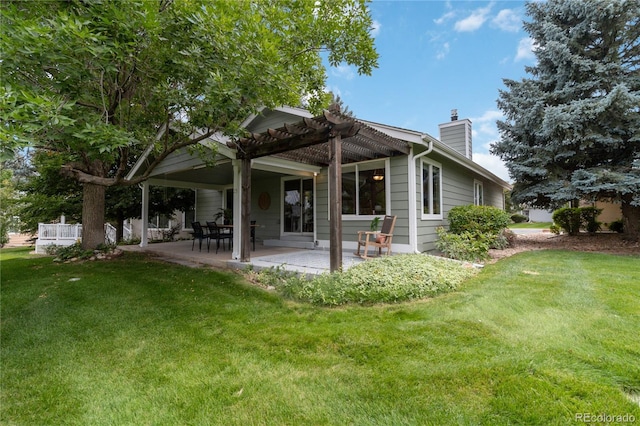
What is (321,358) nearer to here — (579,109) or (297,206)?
(297,206)

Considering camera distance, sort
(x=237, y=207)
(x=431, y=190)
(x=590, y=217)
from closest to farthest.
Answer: (x=237, y=207), (x=431, y=190), (x=590, y=217)

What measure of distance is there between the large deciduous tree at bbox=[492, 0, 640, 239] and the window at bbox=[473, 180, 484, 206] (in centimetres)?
180

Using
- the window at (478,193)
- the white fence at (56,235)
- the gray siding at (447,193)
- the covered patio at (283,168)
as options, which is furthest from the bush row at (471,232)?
the white fence at (56,235)

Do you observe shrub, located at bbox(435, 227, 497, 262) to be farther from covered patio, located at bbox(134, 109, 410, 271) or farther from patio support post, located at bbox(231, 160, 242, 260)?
patio support post, located at bbox(231, 160, 242, 260)

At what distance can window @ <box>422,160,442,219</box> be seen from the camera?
291 inches

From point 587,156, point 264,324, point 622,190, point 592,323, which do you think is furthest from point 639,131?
point 264,324

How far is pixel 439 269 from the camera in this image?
498 centimetres

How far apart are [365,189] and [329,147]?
299 centimetres

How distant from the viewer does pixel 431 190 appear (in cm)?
775

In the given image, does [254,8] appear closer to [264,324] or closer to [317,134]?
[317,134]

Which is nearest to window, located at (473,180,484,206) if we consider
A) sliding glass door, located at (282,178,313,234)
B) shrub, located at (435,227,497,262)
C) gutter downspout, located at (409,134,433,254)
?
shrub, located at (435,227,497,262)

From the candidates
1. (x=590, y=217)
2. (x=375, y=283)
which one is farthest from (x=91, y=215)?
(x=590, y=217)

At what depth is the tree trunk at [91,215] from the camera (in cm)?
784

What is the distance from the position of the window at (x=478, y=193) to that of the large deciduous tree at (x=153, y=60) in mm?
7819
